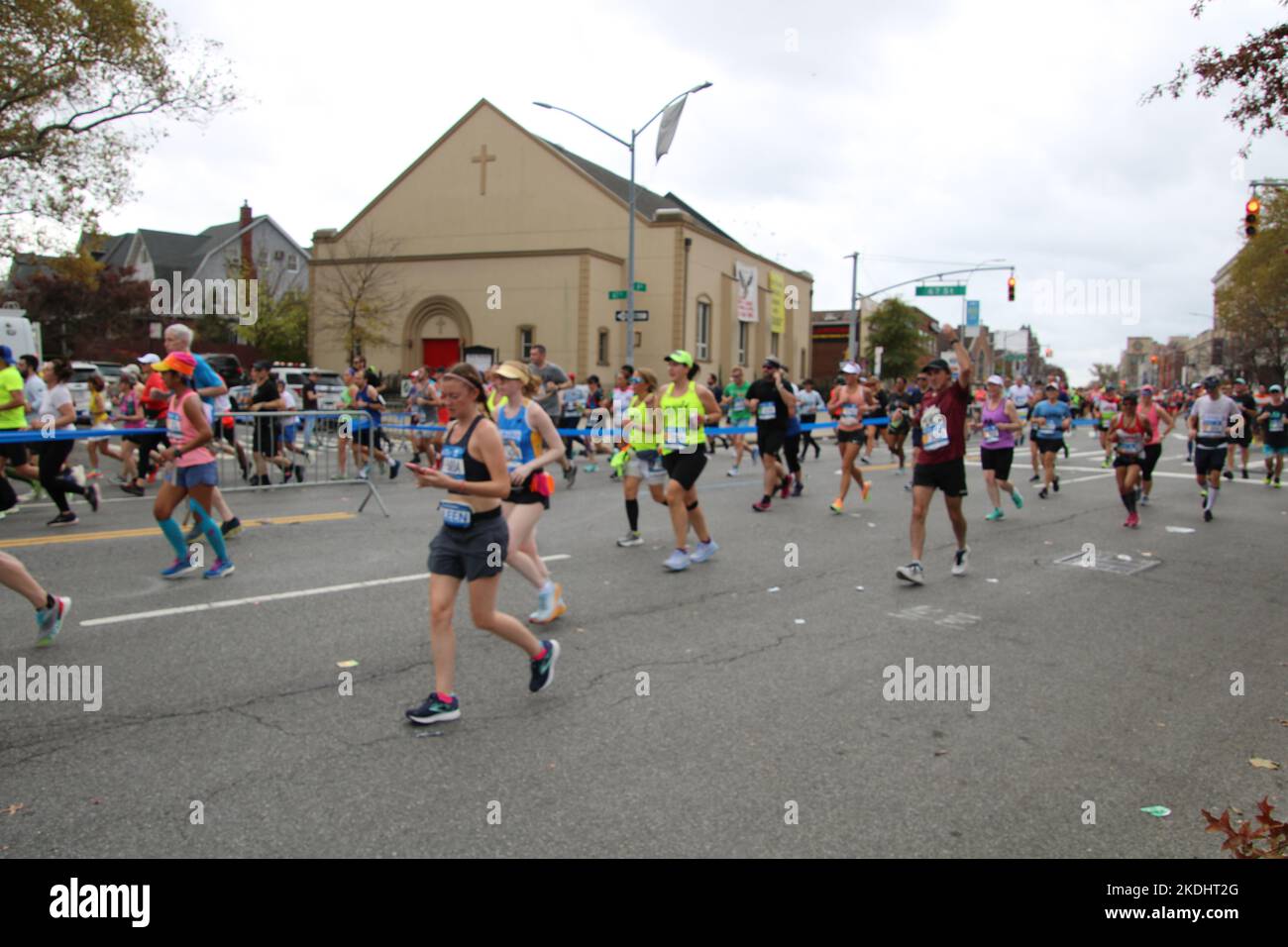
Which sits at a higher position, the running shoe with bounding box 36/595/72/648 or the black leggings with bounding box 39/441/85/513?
the black leggings with bounding box 39/441/85/513

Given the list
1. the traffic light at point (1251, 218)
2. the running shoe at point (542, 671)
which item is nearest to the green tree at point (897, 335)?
the traffic light at point (1251, 218)

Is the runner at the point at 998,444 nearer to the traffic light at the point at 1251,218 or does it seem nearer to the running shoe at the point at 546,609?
the running shoe at the point at 546,609

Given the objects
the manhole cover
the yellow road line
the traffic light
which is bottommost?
the manhole cover

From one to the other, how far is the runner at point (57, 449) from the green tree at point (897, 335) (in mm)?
60111

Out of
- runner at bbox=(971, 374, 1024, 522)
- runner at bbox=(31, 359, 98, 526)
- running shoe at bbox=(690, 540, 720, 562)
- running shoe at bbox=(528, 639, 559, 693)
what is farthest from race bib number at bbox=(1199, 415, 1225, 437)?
runner at bbox=(31, 359, 98, 526)

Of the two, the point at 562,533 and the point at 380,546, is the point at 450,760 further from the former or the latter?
the point at 562,533

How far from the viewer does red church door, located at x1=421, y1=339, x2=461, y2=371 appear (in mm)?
43250

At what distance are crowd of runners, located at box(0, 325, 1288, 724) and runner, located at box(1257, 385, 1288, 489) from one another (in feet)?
0.12

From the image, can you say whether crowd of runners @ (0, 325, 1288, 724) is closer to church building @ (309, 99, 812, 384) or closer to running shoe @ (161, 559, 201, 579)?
running shoe @ (161, 559, 201, 579)

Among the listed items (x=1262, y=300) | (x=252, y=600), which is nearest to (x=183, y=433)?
(x=252, y=600)

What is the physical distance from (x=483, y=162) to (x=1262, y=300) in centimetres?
3737

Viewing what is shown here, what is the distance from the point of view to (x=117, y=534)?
389 inches

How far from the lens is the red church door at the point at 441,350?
4325 centimetres

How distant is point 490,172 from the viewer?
1737 inches
